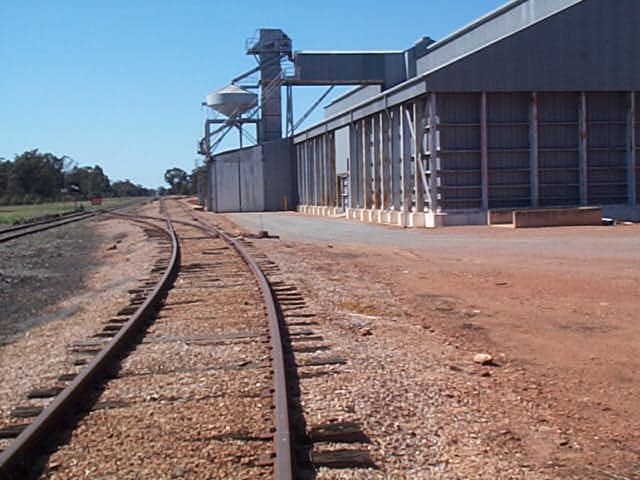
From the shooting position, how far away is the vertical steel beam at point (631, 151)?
33.6 meters

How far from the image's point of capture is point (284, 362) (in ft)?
26.6

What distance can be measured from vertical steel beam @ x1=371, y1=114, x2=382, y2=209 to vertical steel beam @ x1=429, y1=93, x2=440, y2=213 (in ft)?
24.6

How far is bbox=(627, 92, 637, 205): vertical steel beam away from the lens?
33.6m

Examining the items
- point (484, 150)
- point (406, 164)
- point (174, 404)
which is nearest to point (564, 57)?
point (484, 150)

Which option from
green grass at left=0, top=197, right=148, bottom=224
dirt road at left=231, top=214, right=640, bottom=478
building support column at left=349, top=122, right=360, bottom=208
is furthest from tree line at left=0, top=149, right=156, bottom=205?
dirt road at left=231, top=214, right=640, bottom=478

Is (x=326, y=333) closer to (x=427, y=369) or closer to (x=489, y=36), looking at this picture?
(x=427, y=369)

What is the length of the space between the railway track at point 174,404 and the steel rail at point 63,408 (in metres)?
0.01

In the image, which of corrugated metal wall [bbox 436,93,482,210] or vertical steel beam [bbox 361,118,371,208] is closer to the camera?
corrugated metal wall [bbox 436,93,482,210]

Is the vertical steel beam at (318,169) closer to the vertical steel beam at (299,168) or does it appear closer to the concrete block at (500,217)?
the vertical steel beam at (299,168)

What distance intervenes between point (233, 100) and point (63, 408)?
60076mm

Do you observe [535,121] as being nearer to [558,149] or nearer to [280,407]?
[558,149]

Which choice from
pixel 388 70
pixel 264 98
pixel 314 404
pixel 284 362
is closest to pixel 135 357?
pixel 284 362

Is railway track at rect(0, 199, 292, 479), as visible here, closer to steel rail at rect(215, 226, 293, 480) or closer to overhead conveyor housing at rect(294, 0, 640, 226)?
steel rail at rect(215, 226, 293, 480)

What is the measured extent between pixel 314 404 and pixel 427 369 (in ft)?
5.51
